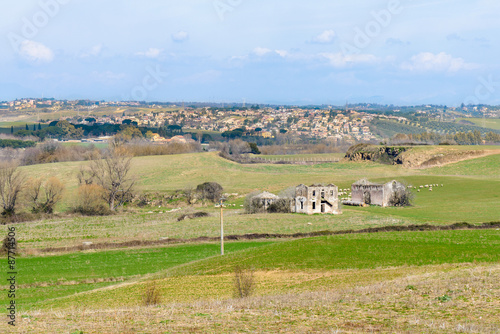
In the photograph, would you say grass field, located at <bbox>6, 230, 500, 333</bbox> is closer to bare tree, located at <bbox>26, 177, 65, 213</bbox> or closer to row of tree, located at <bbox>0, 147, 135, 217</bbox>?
row of tree, located at <bbox>0, 147, 135, 217</bbox>

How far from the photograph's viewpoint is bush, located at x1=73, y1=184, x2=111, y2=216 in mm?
73250

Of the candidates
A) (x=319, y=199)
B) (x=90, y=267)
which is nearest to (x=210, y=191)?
(x=319, y=199)

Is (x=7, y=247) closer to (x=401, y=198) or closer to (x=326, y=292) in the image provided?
(x=326, y=292)

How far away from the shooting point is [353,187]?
75.9 m

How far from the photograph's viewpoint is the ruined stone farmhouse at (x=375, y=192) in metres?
73.6

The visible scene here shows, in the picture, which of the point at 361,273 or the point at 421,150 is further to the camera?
the point at 421,150

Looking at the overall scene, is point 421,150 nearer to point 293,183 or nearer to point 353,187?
point 293,183

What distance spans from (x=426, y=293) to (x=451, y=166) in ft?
314

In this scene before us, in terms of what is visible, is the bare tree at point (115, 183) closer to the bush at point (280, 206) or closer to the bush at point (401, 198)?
the bush at point (280, 206)

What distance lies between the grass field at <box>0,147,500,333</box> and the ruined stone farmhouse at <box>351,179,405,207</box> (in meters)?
4.33

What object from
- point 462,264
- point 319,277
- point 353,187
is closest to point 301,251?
point 319,277

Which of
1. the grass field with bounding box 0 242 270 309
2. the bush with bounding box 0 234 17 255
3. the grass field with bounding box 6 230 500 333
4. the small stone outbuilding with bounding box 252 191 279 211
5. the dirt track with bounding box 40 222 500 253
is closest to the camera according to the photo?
the grass field with bounding box 6 230 500 333

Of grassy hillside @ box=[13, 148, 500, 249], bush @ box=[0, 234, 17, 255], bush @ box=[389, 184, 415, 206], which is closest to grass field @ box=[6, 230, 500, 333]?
bush @ box=[0, 234, 17, 255]

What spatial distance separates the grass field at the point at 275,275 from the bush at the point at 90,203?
13.6 ft
